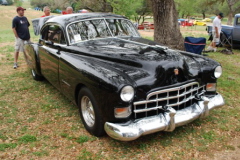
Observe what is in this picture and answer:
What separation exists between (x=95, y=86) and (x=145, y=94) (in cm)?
67

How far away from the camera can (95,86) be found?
3000 millimetres

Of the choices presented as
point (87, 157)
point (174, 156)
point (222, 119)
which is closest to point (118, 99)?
point (87, 157)

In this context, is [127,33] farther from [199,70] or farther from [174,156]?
[174,156]

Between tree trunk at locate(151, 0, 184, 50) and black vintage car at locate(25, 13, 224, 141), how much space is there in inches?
116

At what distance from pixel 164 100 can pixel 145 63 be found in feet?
1.95

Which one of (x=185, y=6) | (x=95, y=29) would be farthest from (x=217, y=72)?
(x=185, y=6)

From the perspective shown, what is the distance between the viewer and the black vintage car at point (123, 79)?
9.43 feet

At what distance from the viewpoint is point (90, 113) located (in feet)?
11.5

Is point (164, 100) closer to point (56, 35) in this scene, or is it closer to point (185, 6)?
point (56, 35)

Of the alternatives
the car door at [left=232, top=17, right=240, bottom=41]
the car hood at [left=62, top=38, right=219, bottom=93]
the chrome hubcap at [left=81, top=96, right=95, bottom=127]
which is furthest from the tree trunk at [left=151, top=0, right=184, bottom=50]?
the car door at [left=232, top=17, right=240, bottom=41]

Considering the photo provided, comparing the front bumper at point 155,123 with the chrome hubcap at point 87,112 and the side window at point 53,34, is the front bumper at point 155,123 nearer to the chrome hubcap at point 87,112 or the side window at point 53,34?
the chrome hubcap at point 87,112

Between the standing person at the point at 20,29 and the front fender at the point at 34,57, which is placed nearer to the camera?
the front fender at the point at 34,57

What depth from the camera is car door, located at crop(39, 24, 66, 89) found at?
4324mm

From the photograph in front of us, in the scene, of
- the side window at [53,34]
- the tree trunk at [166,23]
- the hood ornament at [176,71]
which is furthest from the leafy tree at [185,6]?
the hood ornament at [176,71]
